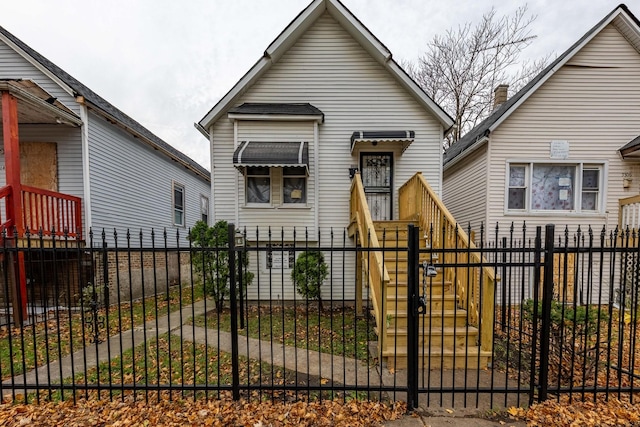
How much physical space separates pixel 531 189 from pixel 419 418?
7.93 meters

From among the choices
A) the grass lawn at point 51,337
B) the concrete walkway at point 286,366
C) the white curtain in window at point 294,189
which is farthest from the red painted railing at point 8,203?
the white curtain in window at point 294,189

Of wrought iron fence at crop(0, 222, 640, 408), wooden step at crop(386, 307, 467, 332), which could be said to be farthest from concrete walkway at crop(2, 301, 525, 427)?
wooden step at crop(386, 307, 467, 332)

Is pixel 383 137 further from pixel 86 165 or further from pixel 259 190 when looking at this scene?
pixel 86 165

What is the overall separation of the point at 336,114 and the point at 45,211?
8.19 m

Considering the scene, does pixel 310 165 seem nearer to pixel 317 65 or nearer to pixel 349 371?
pixel 317 65

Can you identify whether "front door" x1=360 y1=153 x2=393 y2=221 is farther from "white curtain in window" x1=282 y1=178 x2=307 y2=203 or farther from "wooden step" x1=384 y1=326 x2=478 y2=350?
"wooden step" x1=384 y1=326 x2=478 y2=350

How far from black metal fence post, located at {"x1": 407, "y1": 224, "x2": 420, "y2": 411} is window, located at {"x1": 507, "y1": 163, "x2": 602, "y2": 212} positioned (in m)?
6.98

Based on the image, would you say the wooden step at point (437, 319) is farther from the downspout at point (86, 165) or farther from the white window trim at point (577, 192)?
the downspout at point (86, 165)

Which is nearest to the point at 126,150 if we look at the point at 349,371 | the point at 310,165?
the point at 310,165

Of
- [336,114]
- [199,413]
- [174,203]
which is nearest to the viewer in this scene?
[199,413]


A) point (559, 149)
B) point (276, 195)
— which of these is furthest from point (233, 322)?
point (559, 149)

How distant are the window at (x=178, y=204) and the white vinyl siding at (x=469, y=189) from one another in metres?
11.7

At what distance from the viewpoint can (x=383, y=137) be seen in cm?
741

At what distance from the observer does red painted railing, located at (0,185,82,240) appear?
20.7ft
